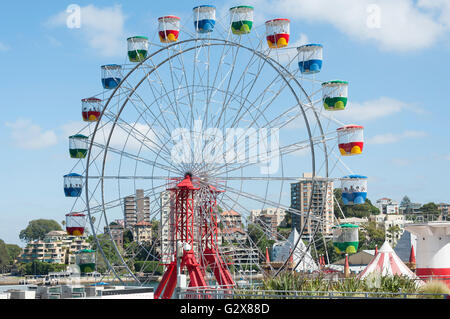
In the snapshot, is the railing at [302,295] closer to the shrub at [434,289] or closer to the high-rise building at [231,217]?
the shrub at [434,289]

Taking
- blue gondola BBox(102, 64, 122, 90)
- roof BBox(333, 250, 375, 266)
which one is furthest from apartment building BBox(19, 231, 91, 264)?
blue gondola BBox(102, 64, 122, 90)

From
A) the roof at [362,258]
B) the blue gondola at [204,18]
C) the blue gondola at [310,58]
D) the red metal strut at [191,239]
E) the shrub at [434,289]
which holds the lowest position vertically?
the roof at [362,258]

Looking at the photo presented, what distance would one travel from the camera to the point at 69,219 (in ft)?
122

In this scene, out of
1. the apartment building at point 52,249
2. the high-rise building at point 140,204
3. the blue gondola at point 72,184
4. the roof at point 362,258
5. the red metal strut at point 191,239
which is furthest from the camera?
the apartment building at point 52,249

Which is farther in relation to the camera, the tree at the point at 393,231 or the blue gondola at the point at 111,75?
the tree at the point at 393,231

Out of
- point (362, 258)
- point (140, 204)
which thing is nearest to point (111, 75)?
point (140, 204)

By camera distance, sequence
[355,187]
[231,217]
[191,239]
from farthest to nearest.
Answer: [231,217] → [355,187] → [191,239]

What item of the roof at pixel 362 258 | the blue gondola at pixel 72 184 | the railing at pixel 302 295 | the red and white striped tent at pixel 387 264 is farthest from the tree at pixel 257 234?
the roof at pixel 362 258

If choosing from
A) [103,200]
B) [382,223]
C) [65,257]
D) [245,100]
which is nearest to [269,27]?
[245,100]

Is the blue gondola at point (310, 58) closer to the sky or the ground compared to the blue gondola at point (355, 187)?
closer to the sky

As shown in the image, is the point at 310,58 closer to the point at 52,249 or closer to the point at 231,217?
the point at 231,217
